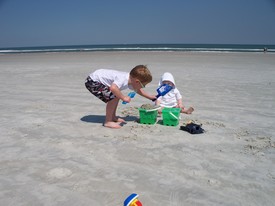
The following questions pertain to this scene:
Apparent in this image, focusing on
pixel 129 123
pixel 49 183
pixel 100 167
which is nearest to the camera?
pixel 49 183

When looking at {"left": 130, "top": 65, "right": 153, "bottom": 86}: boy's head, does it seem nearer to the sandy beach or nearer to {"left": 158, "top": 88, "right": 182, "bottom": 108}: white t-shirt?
the sandy beach

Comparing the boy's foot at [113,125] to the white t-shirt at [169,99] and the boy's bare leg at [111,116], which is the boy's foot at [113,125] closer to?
the boy's bare leg at [111,116]

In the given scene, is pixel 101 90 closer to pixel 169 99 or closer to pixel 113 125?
pixel 113 125

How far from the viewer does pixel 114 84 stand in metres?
3.66

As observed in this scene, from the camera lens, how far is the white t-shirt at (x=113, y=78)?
3717mm

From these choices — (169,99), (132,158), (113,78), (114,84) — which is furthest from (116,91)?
(169,99)

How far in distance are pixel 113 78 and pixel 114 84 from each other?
8.6 inches

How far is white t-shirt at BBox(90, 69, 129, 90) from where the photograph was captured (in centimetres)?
372

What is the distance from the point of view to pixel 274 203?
200 cm

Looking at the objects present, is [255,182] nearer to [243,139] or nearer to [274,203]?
[274,203]

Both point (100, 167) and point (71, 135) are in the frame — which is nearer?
point (100, 167)

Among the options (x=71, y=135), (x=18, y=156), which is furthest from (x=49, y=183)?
(x=71, y=135)

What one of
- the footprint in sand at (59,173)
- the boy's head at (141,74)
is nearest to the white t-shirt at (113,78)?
the boy's head at (141,74)

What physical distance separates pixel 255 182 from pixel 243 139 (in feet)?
3.58
